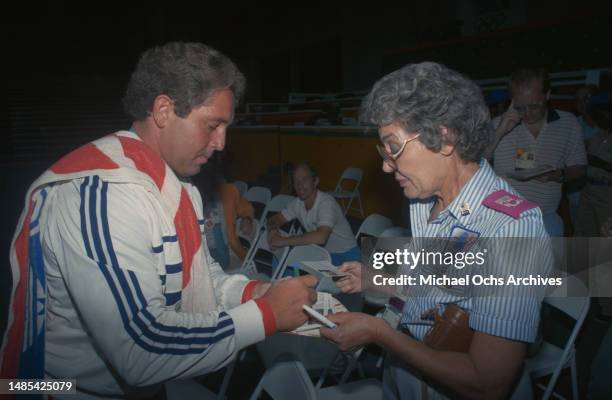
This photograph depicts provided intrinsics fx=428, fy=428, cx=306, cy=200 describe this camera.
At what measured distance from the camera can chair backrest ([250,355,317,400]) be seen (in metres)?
1.56

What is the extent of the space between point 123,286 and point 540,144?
130 inches

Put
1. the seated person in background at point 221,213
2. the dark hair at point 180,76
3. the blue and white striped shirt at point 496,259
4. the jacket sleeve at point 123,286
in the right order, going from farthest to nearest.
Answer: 1. the seated person in background at point 221,213
2. the dark hair at point 180,76
3. the blue and white striped shirt at point 496,259
4. the jacket sleeve at point 123,286

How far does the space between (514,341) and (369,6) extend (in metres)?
17.4

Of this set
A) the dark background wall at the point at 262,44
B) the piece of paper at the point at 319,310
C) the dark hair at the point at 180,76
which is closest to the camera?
the dark hair at the point at 180,76

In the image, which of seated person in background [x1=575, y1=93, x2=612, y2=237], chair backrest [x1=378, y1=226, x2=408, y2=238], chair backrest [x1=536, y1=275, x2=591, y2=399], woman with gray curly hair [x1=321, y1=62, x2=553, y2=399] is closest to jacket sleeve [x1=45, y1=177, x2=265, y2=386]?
woman with gray curly hair [x1=321, y1=62, x2=553, y2=399]

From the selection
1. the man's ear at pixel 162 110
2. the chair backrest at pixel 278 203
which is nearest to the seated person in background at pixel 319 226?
the chair backrest at pixel 278 203

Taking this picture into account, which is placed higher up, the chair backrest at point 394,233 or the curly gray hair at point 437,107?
the curly gray hair at point 437,107

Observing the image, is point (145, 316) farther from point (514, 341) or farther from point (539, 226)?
point (539, 226)

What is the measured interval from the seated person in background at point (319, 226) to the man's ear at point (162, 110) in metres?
2.53

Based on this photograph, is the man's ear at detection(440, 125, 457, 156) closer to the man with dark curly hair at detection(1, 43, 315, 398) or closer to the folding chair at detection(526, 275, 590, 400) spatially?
the man with dark curly hair at detection(1, 43, 315, 398)

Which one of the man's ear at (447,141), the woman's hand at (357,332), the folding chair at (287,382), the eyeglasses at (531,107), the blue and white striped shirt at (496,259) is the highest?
the eyeglasses at (531,107)

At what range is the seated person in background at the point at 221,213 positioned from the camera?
3.73m

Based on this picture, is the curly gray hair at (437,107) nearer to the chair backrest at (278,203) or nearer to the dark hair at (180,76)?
the dark hair at (180,76)

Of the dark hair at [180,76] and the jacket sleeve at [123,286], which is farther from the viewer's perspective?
the dark hair at [180,76]
